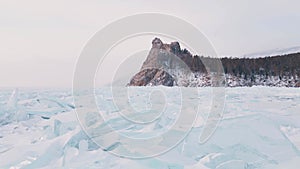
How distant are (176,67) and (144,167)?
17.8 ft

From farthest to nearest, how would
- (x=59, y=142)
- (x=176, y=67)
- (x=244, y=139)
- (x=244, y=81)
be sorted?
1. (x=244, y=81)
2. (x=176, y=67)
3. (x=244, y=139)
4. (x=59, y=142)

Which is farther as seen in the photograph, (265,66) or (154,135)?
(265,66)

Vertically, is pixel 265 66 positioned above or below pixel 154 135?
above

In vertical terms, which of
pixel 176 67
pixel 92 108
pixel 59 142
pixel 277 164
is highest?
pixel 176 67

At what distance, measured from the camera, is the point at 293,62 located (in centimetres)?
2889

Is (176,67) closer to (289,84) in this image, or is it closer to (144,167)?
(144,167)

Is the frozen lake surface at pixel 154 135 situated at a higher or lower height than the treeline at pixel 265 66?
lower

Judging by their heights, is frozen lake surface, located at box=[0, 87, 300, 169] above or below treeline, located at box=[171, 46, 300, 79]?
below

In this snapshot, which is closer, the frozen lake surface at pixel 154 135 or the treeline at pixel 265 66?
the frozen lake surface at pixel 154 135

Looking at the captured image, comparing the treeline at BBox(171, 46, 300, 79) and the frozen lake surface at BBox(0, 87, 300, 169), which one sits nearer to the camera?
the frozen lake surface at BBox(0, 87, 300, 169)

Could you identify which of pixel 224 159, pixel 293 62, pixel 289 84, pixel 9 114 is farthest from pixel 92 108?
pixel 293 62

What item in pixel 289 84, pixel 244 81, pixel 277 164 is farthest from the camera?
pixel 244 81

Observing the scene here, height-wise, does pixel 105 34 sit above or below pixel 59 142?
above

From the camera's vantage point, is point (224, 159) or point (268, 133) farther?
point (268, 133)
